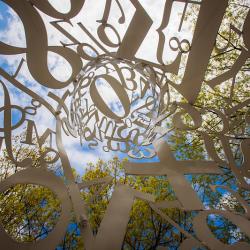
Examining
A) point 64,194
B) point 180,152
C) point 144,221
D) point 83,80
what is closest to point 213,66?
point 180,152

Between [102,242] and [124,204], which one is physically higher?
[124,204]

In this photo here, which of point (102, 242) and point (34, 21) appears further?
point (34, 21)

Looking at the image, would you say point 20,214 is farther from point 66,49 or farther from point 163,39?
point 163,39

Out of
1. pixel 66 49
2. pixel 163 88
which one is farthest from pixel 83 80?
pixel 163 88

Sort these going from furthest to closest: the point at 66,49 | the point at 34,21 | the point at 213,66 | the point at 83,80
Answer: the point at 213,66, the point at 83,80, the point at 66,49, the point at 34,21

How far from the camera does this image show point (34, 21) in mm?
2131

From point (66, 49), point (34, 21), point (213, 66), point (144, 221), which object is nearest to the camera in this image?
point (34, 21)

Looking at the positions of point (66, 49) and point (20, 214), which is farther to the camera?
point (20, 214)

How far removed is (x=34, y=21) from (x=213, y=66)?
4.80 meters

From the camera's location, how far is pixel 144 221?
24.5 feet

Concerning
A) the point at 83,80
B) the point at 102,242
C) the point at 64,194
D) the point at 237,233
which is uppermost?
the point at 237,233

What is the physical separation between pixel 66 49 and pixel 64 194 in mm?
1271

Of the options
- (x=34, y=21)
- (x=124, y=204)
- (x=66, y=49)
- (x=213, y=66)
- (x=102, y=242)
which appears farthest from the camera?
(x=213, y=66)

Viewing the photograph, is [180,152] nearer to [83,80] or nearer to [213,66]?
[213,66]
